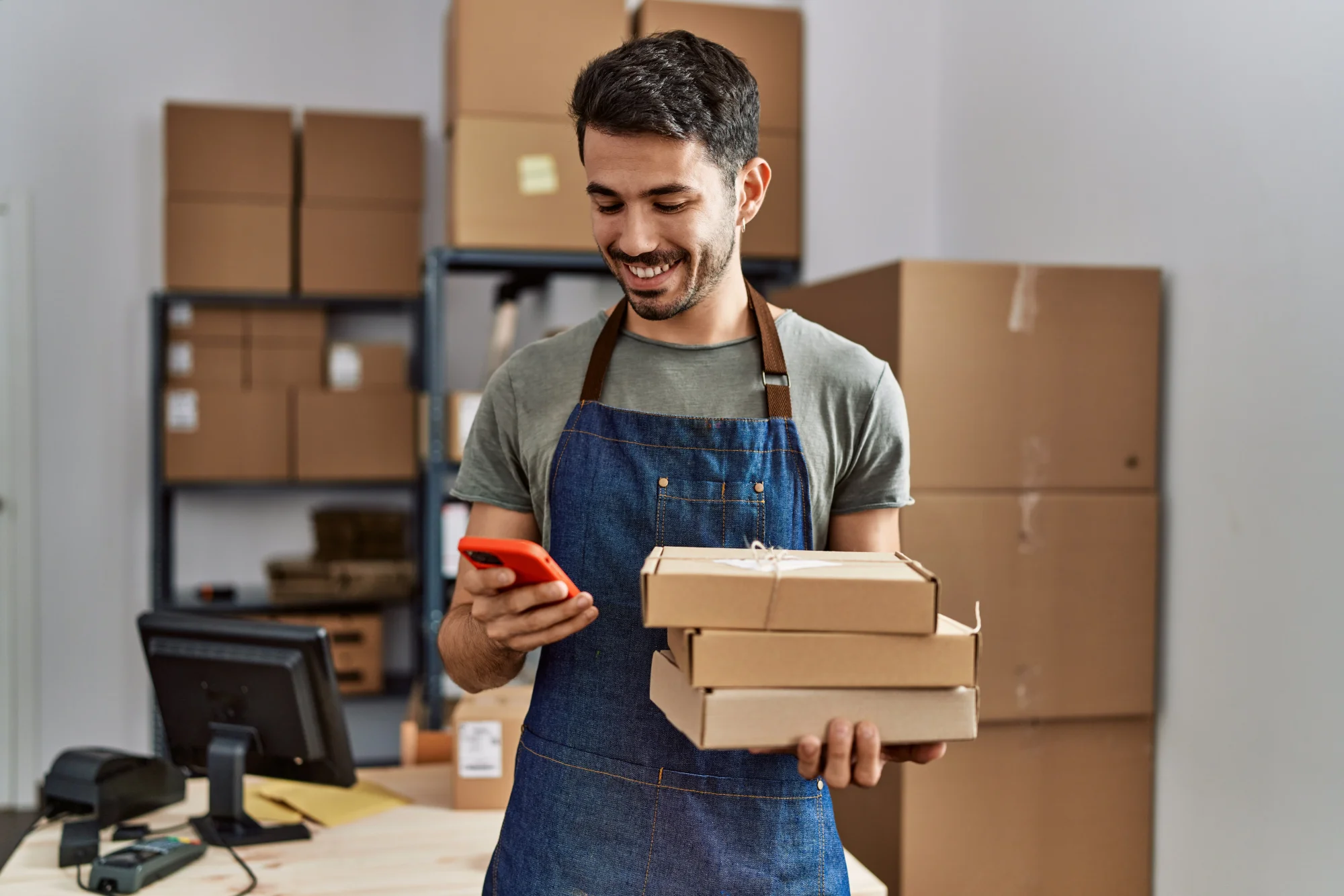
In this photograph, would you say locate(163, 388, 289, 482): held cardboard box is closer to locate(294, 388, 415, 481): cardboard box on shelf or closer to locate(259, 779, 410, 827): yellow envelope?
locate(294, 388, 415, 481): cardboard box on shelf

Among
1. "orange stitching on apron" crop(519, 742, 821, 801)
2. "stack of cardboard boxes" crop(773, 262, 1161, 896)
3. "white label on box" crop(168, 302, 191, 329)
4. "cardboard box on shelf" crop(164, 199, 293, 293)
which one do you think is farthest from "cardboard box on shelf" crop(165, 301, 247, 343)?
"orange stitching on apron" crop(519, 742, 821, 801)

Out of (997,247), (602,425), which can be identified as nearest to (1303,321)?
(997,247)

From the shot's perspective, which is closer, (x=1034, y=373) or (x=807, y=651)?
(x=807, y=651)

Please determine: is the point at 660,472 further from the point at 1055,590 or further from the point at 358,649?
the point at 358,649

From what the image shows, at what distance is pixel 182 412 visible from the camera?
385 cm

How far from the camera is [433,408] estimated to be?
287cm

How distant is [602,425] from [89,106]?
3.67 m

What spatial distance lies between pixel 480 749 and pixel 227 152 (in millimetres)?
2593

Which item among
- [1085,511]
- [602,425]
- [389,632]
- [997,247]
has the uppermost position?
[997,247]

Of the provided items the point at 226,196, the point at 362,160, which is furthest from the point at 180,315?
the point at 362,160

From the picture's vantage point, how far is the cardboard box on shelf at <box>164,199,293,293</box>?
12.5 ft

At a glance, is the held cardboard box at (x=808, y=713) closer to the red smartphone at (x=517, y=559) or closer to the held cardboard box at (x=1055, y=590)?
the red smartphone at (x=517, y=559)

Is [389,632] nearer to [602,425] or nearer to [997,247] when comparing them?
[997,247]

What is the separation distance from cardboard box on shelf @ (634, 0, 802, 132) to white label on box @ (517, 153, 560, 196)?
38 centimetres
